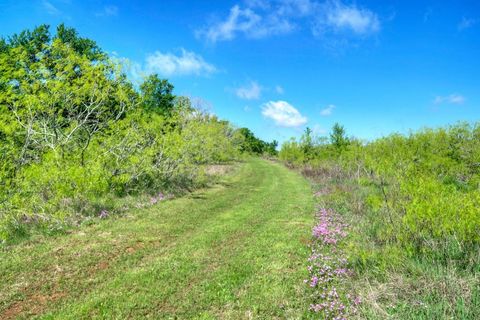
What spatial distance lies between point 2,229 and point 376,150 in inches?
1037

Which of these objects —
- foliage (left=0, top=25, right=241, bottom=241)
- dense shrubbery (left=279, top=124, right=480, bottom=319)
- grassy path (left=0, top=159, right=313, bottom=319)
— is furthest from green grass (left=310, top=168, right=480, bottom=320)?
foliage (left=0, top=25, right=241, bottom=241)

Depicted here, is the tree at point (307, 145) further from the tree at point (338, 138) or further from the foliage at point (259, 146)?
the foliage at point (259, 146)

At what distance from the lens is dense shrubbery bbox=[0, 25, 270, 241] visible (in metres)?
11.3

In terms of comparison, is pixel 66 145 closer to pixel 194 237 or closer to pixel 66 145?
pixel 66 145

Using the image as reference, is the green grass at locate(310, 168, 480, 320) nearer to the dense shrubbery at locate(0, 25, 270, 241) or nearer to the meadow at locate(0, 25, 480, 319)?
the meadow at locate(0, 25, 480, 319)

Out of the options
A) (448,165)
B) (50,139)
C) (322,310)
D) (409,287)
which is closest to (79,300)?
(322,310)

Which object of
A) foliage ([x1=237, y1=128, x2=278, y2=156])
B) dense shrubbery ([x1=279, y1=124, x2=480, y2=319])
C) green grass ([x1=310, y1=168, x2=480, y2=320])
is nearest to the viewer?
green grass ([x1=310, y1=168, x2=480, y2=320])

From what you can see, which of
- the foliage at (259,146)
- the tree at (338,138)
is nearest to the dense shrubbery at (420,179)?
the tree at (338,138)

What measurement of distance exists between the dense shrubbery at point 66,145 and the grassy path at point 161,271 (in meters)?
1.73

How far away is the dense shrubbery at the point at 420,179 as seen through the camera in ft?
23.1

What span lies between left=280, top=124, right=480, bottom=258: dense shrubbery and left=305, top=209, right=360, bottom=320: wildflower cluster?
5.08 ft

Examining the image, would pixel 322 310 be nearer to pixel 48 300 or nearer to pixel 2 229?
pixel 48 300

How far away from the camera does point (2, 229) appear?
10.1 meters

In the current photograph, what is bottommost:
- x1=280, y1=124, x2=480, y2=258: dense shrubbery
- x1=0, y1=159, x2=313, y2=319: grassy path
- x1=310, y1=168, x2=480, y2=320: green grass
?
x1=0, y1=159, x2=313, y2=319: grassy path
